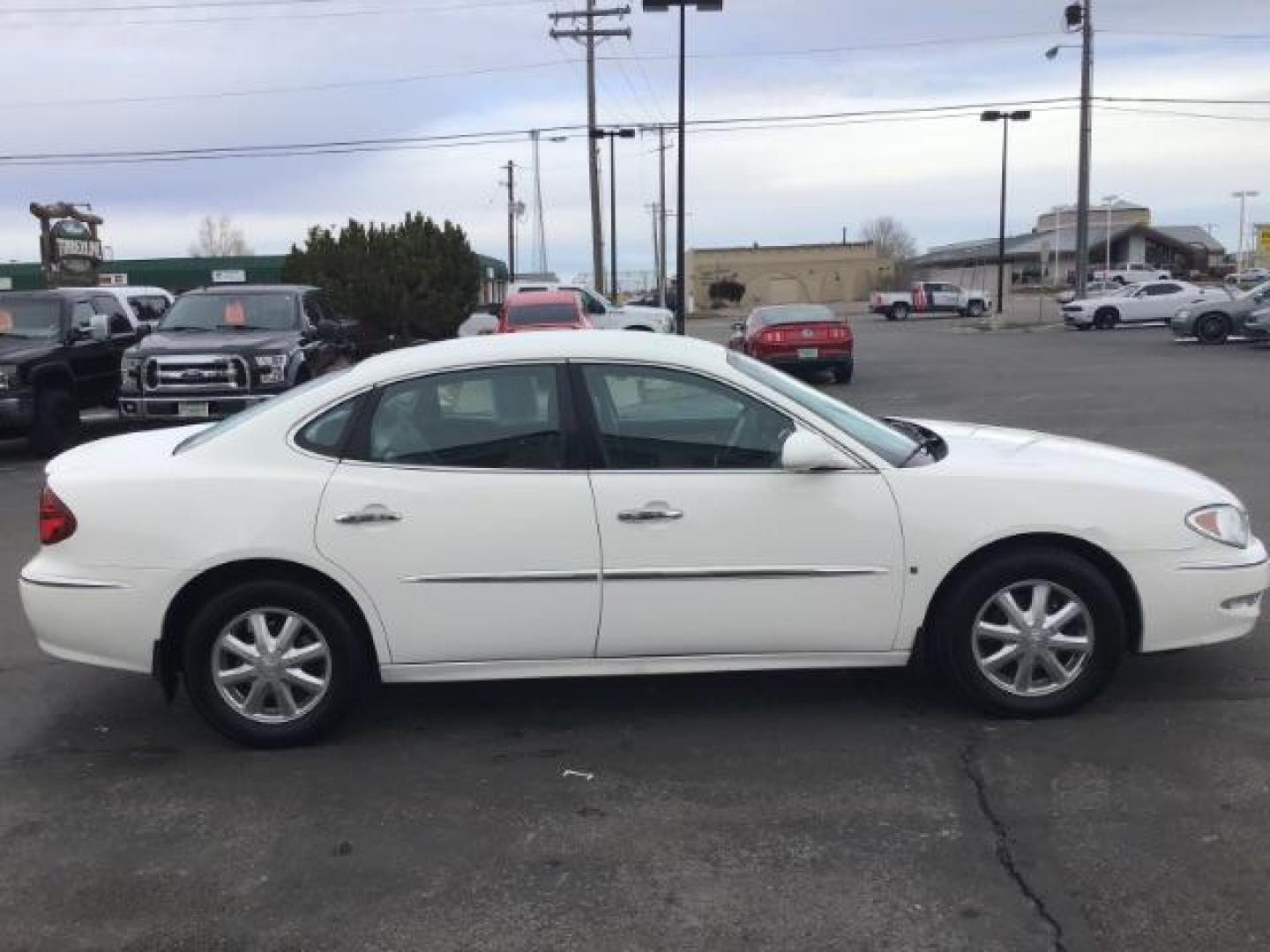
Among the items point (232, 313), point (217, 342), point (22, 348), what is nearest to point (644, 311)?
point (232, 313)

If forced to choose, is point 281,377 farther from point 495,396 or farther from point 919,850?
point 919,850

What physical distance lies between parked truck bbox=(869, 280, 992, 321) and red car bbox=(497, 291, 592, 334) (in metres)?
39.6

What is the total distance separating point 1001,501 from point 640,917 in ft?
6.95

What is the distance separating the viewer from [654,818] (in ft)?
12.9

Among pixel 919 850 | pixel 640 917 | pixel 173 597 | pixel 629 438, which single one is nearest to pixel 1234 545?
pixel 919 850

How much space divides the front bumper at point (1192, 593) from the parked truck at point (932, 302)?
55.0 m

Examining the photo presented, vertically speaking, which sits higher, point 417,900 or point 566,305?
point 566,305

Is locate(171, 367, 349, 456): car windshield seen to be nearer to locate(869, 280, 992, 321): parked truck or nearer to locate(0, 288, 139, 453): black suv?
locate(0, 288, 139, 453): black suv

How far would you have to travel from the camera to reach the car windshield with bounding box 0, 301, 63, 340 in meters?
13.5

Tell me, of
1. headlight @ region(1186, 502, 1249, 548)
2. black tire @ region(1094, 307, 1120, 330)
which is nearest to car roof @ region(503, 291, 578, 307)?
headlight @ region(1186, 502, 1249, 548)

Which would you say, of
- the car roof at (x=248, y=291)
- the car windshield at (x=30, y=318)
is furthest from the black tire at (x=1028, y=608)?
the car windshield at (x=30, y=318)

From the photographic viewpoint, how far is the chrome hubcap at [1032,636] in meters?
4.55

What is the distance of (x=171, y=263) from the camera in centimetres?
5238

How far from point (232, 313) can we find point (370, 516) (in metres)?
10.7
